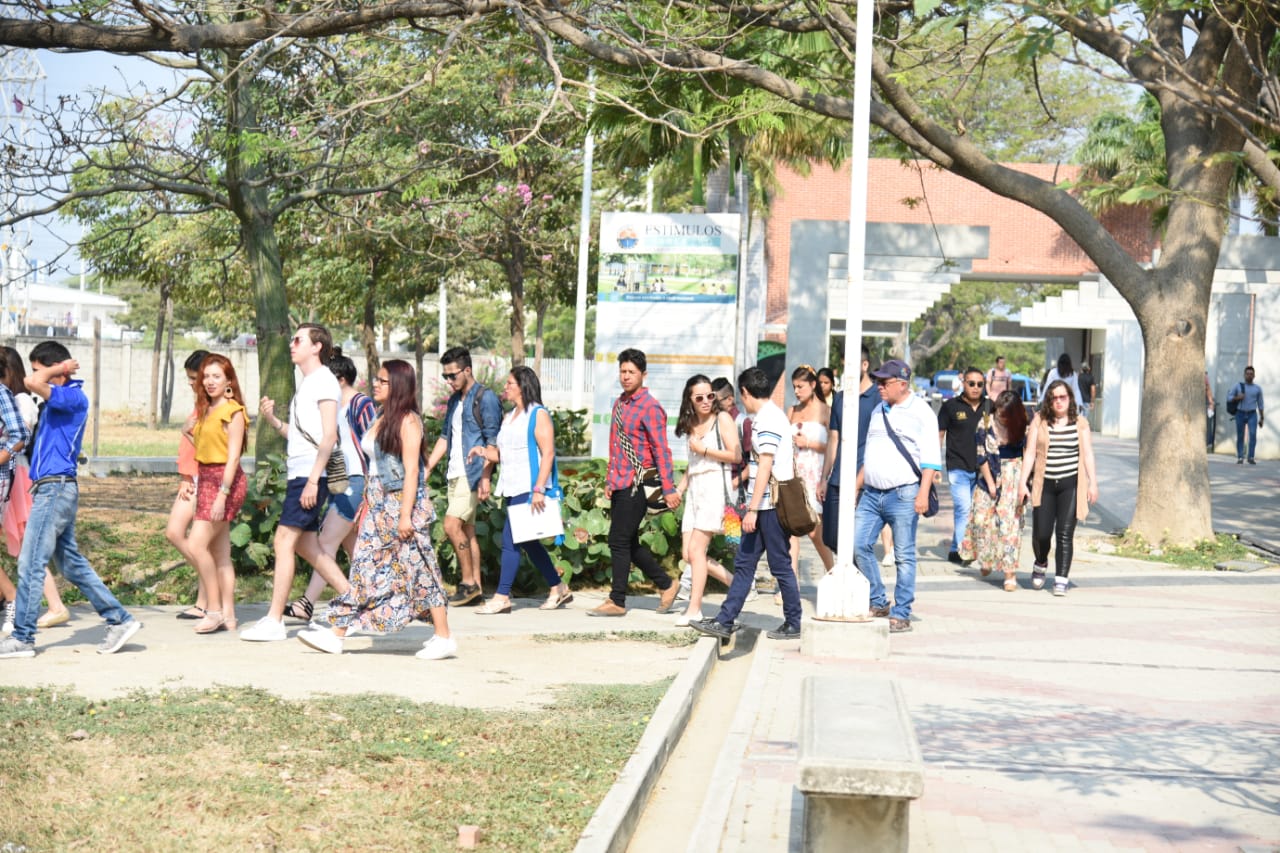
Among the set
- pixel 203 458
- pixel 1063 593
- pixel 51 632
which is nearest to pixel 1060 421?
pixel 1063 593

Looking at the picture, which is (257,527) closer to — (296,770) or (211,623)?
(211,623)

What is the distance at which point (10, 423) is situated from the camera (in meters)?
8.65

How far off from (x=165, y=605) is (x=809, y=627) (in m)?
4.85

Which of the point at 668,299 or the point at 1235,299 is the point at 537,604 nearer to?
the point at 668,299

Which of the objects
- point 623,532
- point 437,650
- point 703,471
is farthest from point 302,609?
point 703,471

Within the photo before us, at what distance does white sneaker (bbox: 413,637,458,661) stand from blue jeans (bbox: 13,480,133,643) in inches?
66.5

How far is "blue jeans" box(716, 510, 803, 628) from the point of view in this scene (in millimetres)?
9602

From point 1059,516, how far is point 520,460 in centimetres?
466

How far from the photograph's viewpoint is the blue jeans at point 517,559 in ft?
35.6

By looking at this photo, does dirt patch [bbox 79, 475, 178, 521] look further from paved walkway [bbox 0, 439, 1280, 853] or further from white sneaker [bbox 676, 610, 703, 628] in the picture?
white sneaker [bbox 676, 610, 703, 628]

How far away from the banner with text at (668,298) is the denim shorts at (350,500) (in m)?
5.41

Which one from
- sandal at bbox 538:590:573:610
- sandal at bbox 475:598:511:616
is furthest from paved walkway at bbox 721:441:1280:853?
sandal at bbox 475:598:511:616

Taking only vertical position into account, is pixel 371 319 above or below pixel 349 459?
above

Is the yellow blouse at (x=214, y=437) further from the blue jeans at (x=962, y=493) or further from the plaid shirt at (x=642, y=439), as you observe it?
the blue jeans at (x=962, y=493)
